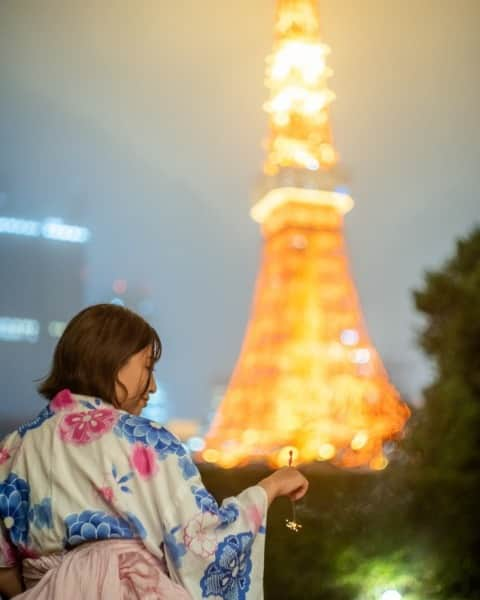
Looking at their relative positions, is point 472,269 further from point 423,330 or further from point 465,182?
point 465,182

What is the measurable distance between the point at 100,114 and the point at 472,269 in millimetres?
1639

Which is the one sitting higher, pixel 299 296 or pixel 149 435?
pixel 299 296

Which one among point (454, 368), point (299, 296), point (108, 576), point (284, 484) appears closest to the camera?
point (108, 576)

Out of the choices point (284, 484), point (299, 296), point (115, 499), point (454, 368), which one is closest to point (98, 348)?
point (115, 499)

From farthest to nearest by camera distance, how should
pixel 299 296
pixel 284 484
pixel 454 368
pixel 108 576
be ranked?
pixel 299 296 → pixel 454 368 → pixel 284 484 → pixel 108 576

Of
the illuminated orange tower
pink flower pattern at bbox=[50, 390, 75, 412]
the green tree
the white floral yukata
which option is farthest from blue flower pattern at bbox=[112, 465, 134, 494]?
the illuminated orange tower

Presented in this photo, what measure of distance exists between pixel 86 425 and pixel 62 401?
0.05m

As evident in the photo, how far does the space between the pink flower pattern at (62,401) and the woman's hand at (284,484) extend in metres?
0.25

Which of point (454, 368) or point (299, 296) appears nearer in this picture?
point (454, 368)

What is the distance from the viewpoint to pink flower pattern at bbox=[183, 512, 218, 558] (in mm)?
784

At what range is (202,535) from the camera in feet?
2.60

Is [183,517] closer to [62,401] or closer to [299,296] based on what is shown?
[62,401]

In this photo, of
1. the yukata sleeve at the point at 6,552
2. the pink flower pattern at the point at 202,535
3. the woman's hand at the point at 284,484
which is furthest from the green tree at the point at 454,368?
the yukata sleeve at the point at 6,552

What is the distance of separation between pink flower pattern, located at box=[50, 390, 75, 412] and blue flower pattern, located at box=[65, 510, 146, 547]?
0.13m
